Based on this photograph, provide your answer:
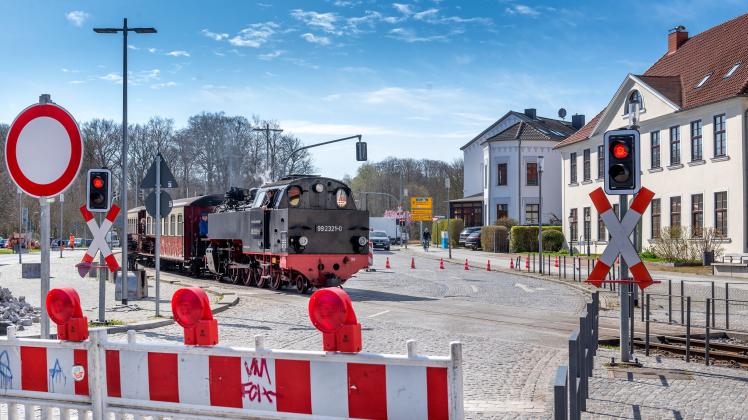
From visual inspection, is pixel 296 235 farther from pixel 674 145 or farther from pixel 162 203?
pixel 674 145

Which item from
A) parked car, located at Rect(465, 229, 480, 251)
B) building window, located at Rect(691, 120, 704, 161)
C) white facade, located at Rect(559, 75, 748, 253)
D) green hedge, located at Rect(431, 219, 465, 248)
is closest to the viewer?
white facade, located at Rect(559, 75, 748, 253)

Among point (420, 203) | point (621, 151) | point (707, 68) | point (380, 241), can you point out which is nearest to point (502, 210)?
point (420, 203)

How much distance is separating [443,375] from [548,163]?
6142cm

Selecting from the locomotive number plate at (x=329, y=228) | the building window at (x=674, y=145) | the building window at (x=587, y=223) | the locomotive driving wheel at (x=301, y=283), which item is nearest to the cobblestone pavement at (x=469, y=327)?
the locomotive driving wheel at (x=301, y=283)

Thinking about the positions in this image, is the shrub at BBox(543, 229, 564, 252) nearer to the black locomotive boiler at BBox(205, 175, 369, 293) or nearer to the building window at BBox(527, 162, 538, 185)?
the building window at BBox(527, 162, 538, 185)

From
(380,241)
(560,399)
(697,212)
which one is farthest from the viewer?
(380,241)

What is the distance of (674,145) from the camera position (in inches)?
1544

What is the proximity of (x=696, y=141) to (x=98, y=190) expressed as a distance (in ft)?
104

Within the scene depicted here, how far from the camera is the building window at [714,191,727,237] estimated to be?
34.3 metres

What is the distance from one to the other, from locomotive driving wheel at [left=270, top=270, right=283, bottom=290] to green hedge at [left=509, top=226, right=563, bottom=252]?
3083 centimetres

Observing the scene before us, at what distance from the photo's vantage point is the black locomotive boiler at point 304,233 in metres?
21.6

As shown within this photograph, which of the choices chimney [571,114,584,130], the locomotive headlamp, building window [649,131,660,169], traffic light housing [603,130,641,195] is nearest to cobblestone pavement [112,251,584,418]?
traffic light housing [603,130,641,195]

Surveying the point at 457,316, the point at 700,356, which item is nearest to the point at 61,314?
the point at 700,356

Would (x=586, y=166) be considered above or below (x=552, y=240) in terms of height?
above
